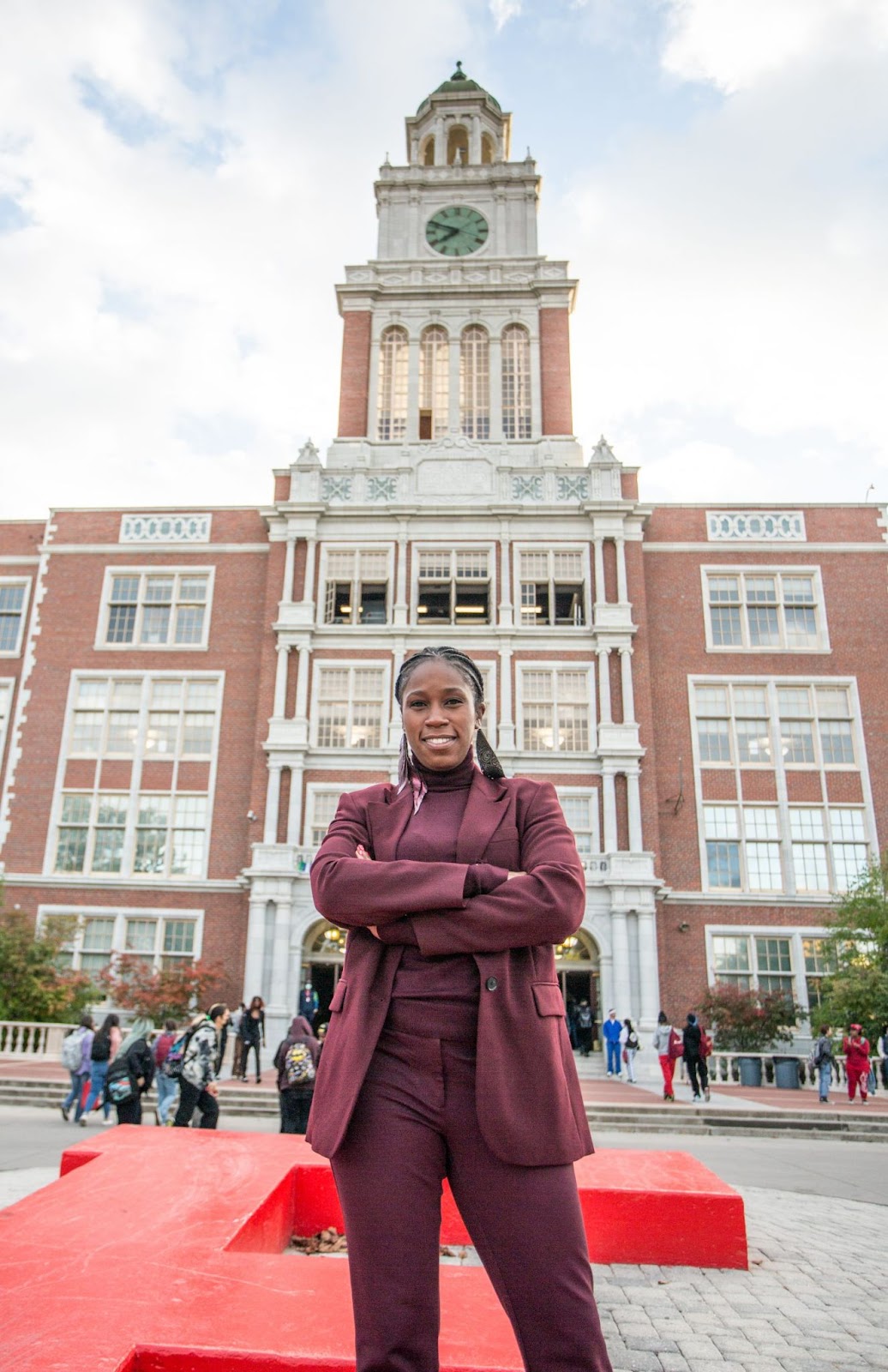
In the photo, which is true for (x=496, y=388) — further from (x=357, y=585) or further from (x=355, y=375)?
(x=357, y=585)

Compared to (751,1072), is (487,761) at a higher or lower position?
higher

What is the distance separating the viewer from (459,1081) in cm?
218

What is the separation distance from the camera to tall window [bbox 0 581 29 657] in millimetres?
29562

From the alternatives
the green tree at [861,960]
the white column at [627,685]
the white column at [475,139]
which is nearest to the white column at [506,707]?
the white column at [627,685]

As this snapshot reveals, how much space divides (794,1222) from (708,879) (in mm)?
19386

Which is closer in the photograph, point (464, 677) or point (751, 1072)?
point (464, 677)

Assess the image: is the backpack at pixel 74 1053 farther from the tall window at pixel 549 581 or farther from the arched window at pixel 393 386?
the arched window at pixel 393 386

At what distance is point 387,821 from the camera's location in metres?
2.65

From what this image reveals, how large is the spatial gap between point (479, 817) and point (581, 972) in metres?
25.9

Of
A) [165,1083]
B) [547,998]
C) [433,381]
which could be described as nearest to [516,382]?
[433,381]

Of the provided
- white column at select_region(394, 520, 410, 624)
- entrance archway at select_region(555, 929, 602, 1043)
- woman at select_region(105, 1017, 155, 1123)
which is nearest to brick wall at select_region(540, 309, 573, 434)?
white column at select_region(394, 520, 410, 624)

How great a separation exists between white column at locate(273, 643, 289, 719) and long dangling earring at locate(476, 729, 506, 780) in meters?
24.2

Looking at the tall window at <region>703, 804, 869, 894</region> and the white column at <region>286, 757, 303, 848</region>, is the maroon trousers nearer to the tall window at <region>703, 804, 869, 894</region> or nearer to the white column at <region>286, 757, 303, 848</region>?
the white column at <region>286, 757, 303, 848</region>

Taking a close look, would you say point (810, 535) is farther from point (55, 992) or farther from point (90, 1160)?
point (90, 1160)
